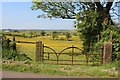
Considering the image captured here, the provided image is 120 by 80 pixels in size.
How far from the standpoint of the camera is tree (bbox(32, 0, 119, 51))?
17.3 meters

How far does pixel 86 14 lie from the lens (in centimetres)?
1725

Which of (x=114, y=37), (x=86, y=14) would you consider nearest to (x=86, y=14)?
(x=86, y=14)

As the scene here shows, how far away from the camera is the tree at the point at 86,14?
680 inches

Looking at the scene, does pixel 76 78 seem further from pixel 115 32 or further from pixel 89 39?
pixel 89 39

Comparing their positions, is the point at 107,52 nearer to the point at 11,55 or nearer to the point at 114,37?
the point at 114,37

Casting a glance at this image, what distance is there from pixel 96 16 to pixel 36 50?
4820mm

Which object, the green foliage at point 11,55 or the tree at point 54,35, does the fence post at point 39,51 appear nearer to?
the green foliage at point 11,55

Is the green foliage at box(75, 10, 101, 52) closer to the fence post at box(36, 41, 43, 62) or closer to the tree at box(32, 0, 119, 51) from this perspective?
the tree at box(32, 0, 119, 51)

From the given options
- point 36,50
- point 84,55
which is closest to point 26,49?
point 36,50

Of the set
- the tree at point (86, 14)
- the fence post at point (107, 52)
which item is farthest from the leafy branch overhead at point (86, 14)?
the fence post at point (107, 52)

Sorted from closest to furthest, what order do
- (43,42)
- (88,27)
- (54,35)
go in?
1. (43,42)
2. (54,35)
3. (88,27)

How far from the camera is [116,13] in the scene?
1755cm

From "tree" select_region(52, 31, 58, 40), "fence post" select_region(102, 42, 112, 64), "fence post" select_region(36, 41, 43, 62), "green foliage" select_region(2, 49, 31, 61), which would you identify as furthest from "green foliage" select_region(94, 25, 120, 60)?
"green foliage" select_region(2, 49, 31, 61)

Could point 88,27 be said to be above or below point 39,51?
above
